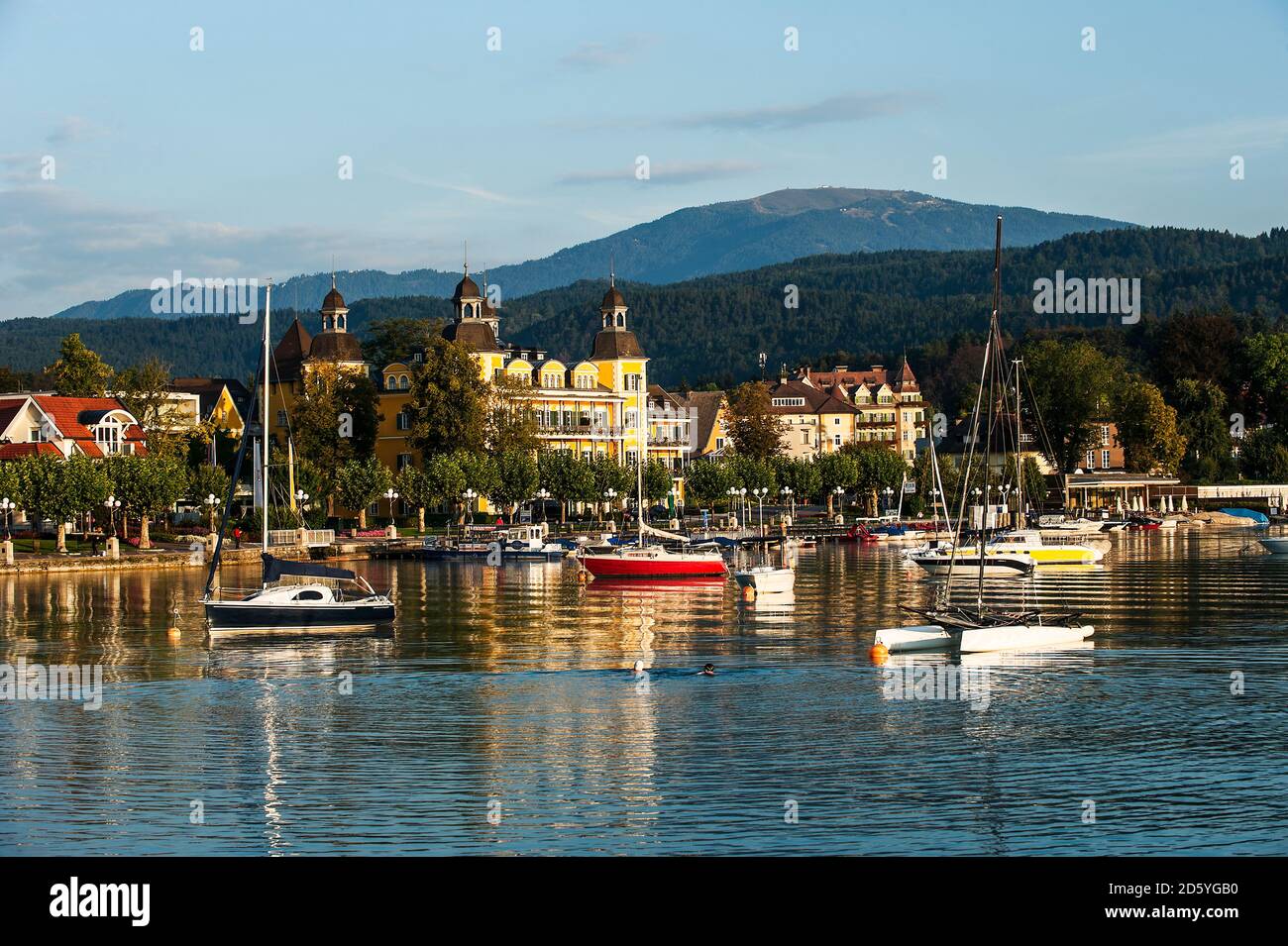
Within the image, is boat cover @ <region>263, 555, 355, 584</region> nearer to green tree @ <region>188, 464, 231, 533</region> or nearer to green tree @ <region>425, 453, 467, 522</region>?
green tree @ <region>188, 464, 231, 533</region>

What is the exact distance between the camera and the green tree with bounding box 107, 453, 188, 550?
8719cm

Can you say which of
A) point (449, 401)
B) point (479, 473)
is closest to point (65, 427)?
point (449, 401)

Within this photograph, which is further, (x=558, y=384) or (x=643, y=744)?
(x=558, y=384)

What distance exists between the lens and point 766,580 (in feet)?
204

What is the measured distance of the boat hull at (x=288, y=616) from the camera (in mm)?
48250

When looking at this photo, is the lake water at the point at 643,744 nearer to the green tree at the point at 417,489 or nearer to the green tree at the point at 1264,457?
the green tree at the point at 417,489

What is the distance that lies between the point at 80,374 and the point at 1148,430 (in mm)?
98275

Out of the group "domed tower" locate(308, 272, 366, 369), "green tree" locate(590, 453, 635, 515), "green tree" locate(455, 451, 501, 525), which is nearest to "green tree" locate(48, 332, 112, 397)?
"domed tower" locate(308, 272, 366, 369)

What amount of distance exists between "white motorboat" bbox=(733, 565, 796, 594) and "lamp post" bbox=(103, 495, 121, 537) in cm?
3757

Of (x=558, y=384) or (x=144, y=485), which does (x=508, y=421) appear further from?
(x=144, y=485)

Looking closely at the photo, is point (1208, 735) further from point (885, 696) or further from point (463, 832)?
point (463, 832)

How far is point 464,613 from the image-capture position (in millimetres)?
56812
